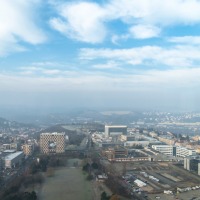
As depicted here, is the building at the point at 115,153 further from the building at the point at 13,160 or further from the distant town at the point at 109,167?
the building at the point at 13,160

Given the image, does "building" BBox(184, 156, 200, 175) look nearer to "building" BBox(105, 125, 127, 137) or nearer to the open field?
the open field

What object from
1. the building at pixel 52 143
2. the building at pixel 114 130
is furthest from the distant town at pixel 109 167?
the building at pixel 114 130

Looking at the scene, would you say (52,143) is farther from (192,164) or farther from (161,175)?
(192,164)

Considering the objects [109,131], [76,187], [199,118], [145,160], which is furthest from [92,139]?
[199,118]

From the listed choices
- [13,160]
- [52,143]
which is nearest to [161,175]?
[13,160]

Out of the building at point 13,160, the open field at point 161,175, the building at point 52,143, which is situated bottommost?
the open field at point 161,175
